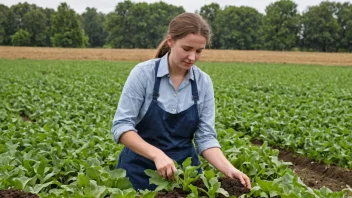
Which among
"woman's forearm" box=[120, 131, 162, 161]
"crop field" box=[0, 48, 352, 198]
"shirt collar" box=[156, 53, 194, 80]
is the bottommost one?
"crop field" box=[0, 48, 352, 198]

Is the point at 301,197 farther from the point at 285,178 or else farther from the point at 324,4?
the point at 324,4

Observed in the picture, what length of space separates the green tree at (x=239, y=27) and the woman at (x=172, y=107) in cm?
8932

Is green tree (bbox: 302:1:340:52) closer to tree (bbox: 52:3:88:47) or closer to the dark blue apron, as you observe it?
tree (bbox: 52:3:88:47)

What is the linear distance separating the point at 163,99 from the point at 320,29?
305 ft

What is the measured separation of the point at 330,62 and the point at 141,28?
161ft

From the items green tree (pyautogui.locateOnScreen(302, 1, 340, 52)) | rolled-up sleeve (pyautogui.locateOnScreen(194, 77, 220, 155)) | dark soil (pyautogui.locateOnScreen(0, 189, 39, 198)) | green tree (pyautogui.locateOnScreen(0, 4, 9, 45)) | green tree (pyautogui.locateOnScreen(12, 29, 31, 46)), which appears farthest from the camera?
green tree (pyautogui.locateOnScreen(0, 4, 9, 45))

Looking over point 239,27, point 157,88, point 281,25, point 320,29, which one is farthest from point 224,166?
point 239,27

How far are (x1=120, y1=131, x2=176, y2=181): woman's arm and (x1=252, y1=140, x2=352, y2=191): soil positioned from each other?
401 cm

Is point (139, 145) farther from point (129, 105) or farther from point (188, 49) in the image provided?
point (188, 49)

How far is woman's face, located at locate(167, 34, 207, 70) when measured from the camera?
3.36 meters

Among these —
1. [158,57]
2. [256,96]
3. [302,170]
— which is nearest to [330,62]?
[256,96]

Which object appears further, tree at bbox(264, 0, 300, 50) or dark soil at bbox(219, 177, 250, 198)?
tree at bbox(264, 0, 300, 50)

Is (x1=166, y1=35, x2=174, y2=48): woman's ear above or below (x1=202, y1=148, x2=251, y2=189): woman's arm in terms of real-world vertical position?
above

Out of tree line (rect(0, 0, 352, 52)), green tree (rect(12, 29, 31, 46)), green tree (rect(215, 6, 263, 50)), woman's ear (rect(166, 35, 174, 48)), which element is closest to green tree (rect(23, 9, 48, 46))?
tree line (rect(0, 0, 352, 52))
